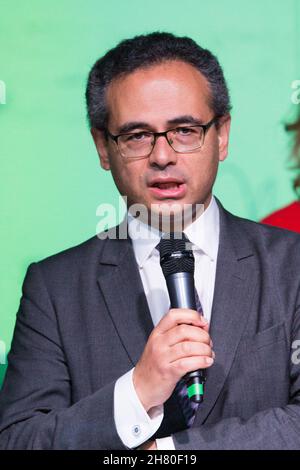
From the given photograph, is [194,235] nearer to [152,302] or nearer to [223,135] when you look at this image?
[152,302]

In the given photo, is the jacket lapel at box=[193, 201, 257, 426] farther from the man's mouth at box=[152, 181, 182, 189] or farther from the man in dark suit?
the man's mouth at box=[152, 181, 182, 189]

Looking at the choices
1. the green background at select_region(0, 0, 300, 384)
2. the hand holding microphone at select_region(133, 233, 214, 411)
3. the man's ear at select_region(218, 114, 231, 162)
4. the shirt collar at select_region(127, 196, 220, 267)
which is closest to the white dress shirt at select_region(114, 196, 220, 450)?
the shirt collar at select_region(127, 196, 220, 267)

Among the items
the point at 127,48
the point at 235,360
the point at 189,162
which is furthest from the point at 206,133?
the point at 235,360

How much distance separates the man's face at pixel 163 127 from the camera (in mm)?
2336

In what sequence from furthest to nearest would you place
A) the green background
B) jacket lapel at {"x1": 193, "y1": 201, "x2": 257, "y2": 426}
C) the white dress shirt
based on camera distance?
the green background → the white dress shirt → jacket lapel at {"x1": 193, "y1": 201, "x2": 257, "y2": 426}

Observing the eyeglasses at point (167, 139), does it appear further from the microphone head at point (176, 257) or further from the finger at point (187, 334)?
the finger at point (187, 334)

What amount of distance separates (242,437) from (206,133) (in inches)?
33.7

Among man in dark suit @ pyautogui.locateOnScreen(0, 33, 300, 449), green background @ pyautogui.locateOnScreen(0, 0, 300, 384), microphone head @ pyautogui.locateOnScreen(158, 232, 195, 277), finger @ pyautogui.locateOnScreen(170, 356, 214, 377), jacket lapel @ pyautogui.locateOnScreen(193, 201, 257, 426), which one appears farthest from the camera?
green background @ pyautogui.locateOnScreen(0, 0, 300, 384)

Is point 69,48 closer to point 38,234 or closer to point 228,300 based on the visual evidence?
point 38,234

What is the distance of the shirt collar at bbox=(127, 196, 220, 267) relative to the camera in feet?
8.11

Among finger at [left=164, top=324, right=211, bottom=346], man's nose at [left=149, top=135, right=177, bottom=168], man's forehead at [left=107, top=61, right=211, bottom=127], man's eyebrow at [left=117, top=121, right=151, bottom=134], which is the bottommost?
finger at [left=164, top=324, right=211, bottom=346]

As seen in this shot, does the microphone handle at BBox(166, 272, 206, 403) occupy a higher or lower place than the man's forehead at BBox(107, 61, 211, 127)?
lower

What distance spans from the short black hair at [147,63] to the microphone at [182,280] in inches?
25.9

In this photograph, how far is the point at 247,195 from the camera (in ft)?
10.6
